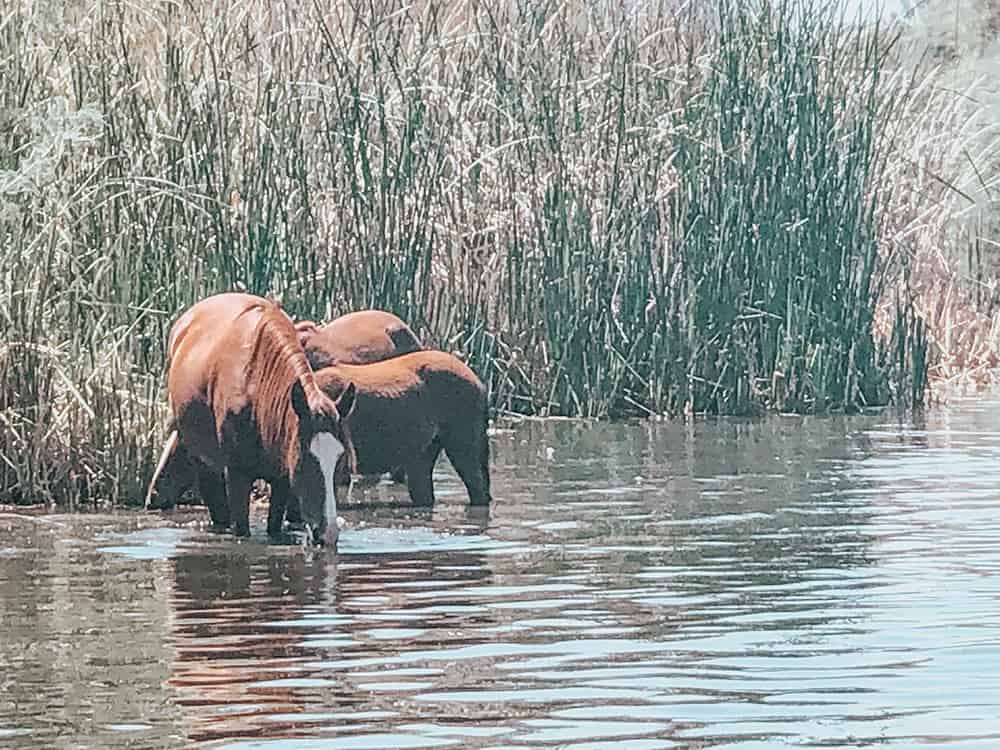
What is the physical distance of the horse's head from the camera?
1128 centimetres

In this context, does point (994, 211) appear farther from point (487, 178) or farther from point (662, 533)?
point (662, 533)

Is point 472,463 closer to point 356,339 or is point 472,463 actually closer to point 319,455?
point 356,339

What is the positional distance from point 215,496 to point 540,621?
3705mm

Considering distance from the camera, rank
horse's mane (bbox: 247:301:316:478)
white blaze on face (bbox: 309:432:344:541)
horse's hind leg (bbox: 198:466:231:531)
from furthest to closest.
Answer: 1. horse's hind leg (bbox: 198:466:231:531)
2. horse's mane (bbox: 247:301:316:478)
3. white blaze on face (bbox: 309:432:344:541)

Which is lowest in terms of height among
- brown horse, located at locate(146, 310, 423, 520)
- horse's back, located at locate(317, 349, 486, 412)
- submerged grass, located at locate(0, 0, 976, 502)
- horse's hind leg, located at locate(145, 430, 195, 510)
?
horse's hind leg, located at locate(145, 430, 195, 510)

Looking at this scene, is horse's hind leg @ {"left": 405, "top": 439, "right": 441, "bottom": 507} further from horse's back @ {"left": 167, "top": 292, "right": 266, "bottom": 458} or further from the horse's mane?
the horse's mane

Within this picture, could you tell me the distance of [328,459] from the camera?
1130 cm

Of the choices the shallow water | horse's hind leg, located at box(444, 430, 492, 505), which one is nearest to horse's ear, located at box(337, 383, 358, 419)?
the shallow water

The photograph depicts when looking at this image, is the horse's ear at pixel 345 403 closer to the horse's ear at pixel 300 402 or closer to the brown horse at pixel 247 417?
the brown horse at pixel 247 417

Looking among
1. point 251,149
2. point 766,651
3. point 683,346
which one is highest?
A: point 251,149

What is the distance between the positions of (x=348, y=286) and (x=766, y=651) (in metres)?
8.85

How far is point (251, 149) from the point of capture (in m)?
15.9

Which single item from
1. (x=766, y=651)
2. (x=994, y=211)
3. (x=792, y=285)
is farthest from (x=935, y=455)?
(x=994, y=211)

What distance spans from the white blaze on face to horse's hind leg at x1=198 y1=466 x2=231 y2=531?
1.27 metres
